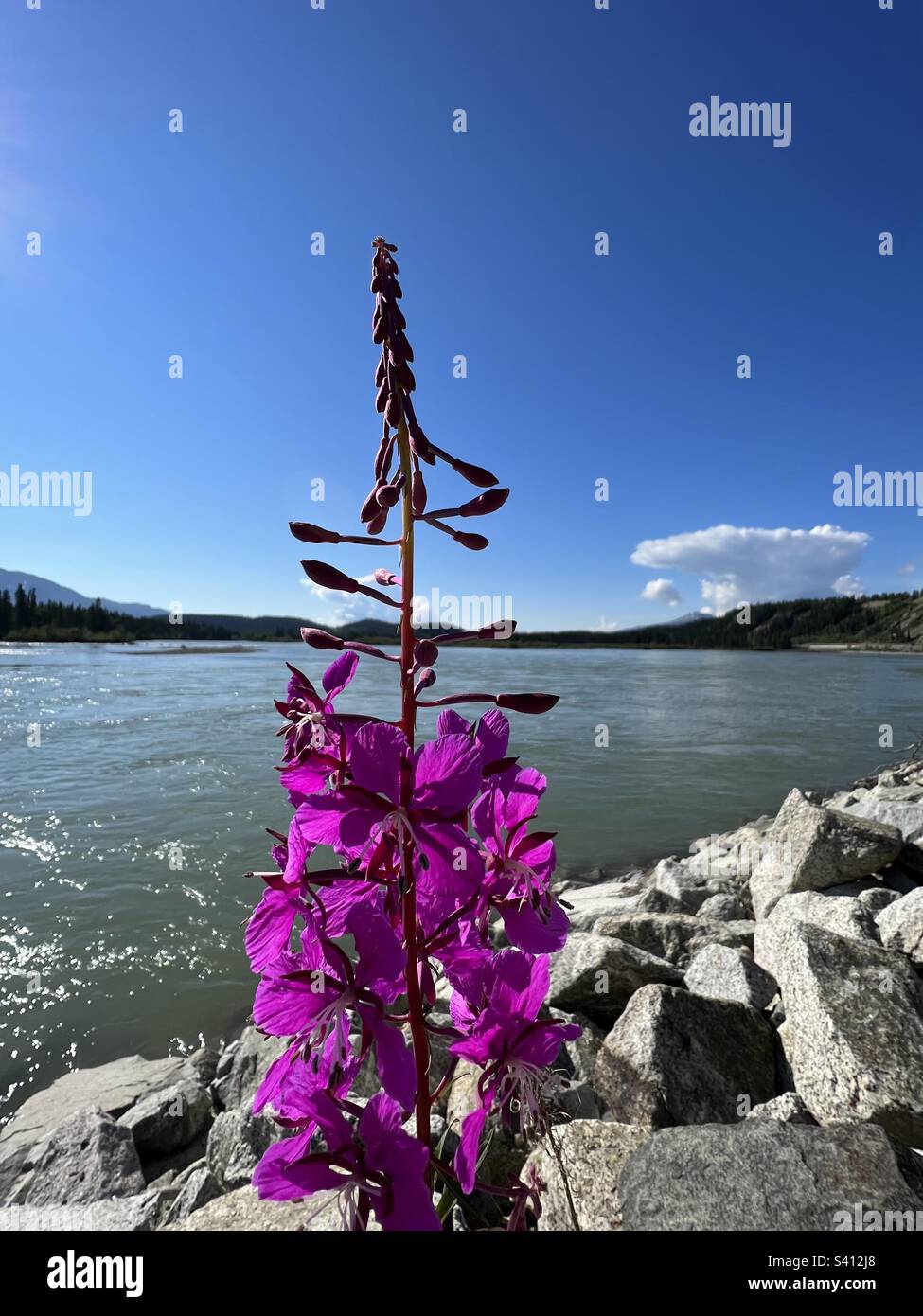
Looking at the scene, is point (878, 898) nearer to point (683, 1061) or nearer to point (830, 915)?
point (830, 915)

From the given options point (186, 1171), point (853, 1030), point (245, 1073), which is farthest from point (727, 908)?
point (186, 1171)

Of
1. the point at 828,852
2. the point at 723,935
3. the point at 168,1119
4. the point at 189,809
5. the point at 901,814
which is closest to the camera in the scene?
the point at 168,1119

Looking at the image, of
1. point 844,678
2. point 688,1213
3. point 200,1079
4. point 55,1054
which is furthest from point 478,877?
point 844,678

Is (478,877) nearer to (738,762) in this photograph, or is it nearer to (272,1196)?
(272,1196)

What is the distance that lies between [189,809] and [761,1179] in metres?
15.5

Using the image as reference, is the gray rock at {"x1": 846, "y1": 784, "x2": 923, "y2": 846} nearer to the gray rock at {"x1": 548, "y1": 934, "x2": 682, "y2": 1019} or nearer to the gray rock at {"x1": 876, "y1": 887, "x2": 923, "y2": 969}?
the gray rock at {"x1": 876, "y1": 887, "x2": 923, "y2": 969}

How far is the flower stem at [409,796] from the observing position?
157 cm

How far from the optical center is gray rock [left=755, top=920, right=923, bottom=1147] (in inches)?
140

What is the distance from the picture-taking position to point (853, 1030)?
3.88 metres

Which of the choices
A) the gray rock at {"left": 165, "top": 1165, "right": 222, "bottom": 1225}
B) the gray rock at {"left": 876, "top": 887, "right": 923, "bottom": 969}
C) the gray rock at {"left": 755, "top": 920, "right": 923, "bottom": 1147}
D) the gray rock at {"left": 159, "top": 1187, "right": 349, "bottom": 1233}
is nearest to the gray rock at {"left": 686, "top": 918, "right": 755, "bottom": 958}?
the gray rock at {"left": 876, "top": 887, "right": 923, "bottom": 969}

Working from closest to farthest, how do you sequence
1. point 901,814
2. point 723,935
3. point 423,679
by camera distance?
point 423,679, point 723,935, point 901,814

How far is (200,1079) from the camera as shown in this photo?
6168mm

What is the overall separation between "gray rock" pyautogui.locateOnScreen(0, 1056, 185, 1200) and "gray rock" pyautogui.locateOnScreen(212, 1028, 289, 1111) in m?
0.69
